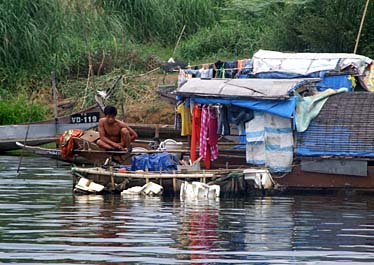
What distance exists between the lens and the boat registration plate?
83.8ft

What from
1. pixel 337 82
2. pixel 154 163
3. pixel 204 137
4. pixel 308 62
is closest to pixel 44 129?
pixel 308 62

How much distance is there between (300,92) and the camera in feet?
63.8

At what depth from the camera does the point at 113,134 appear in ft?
65.9

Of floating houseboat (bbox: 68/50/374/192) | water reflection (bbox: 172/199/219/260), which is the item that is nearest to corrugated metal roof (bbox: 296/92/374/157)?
floating houseboat (bbox: 68/50/374/192)

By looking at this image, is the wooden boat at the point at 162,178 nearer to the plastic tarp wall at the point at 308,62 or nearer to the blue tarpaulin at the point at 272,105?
the blue tarpaulin at the point at 272,105

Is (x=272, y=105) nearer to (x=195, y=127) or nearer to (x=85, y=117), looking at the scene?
(x=195, y=127)

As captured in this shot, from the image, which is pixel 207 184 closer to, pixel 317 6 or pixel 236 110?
pixel 236 110

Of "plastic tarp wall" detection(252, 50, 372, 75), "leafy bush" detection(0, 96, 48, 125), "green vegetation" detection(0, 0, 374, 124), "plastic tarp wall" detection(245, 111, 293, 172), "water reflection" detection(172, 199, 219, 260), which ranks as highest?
"green vegetation" detection(0, 0, 374, 124)

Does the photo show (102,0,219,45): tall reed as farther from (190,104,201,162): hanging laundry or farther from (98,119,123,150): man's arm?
(190,104,201,162): hanging laundry

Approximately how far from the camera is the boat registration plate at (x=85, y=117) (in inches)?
1005

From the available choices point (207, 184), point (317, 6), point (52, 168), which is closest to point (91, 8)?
point (317, 6)

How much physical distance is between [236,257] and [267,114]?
748 cm

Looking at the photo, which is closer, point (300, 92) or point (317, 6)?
point (300, 92)

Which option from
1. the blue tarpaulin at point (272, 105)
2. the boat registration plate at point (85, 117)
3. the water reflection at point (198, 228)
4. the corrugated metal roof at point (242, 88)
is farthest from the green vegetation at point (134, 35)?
the water reflection at point (198, 228)
